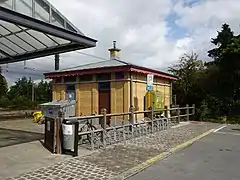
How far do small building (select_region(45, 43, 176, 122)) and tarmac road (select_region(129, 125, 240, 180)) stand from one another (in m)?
6.76

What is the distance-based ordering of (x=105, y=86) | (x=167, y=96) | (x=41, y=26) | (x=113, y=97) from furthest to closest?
(x=167, y=96), (x=105, y=86), (x=113, y=97), (x=41, y=26)

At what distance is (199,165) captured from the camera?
819cm

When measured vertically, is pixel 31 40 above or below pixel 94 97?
above

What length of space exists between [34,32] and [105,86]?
8.85m

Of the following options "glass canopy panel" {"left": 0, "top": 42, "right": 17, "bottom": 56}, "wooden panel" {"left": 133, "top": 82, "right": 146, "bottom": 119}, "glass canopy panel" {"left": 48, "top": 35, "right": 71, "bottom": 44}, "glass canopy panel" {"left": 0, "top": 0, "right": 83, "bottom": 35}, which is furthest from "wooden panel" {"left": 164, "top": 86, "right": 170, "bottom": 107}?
"glass canopy panel" {"left": 0, "top": 0, "right": 83, "bottom": 35}

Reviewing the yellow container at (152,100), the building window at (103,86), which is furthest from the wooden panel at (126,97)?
the yellow container at (152,100)

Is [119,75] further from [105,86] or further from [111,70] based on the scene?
[105,86]

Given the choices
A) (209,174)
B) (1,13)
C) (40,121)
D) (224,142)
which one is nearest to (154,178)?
(209,174)

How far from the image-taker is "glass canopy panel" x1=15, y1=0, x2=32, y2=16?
7441mm

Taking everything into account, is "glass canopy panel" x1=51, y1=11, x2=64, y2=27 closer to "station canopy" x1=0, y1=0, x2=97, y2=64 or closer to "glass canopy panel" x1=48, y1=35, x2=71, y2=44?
"station canopy" x1=0, y1=0, x2=97, y2=64

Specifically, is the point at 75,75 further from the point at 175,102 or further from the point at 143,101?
the point at 175,102

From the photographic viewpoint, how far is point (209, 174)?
7242 mm

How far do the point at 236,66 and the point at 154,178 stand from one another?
61.2ft

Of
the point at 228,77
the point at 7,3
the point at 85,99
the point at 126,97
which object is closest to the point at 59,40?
the point at 7,3
